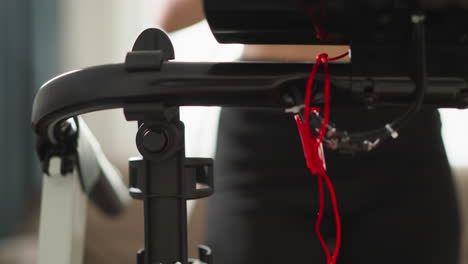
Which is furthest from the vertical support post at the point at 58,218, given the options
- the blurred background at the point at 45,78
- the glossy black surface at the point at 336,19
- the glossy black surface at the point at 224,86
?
the blurred background at the point at 45,78

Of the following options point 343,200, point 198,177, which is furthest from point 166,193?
point 343,200

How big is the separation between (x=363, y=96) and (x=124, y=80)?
8.0 inches

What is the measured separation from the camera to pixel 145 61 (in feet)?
1.51

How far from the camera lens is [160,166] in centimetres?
47

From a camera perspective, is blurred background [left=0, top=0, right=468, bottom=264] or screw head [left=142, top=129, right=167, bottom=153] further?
blurred background [left=0, top=0, right=468, bottom=264]

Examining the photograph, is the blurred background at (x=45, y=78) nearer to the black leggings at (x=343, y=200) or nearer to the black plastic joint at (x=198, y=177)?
the black leggings at (x=343, y=200)

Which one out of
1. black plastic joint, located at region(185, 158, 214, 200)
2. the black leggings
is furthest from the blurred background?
black plastic joint, located at region(185, 158, 214, 200)

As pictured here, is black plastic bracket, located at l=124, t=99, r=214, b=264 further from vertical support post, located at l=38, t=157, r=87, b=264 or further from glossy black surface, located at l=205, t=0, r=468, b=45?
vertical support post, located at l=38, t=157, r=87, b=264

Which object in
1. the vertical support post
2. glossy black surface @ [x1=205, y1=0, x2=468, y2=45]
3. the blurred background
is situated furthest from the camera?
the blurred background

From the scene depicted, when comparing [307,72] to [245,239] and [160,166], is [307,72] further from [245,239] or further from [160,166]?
[245,239]

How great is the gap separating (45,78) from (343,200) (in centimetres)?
172

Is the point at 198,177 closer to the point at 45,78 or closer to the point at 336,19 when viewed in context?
the point at 336,19

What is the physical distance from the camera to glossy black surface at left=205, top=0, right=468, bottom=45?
39cm

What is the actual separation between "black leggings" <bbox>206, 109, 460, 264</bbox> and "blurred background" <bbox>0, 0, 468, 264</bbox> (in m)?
1.16
